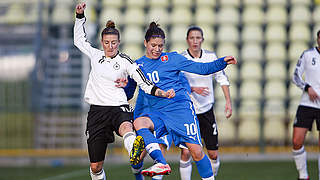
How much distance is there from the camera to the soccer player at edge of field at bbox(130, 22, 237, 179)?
17.1ft

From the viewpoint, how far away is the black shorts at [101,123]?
525cm

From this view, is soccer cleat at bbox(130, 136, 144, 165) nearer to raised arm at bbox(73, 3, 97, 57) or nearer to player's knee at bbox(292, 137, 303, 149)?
raised arm at bbox(73, 3, 97, 57)

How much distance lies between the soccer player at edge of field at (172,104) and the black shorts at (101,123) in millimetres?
182

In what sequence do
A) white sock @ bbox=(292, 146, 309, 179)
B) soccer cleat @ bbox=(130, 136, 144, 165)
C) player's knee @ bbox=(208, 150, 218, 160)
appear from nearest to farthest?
soccer cleat @ bbox=(130, 136, 144, 165), player's knee @ bbox=(208, 150, 218, 160), white sock @ bbox=(292, 146, 309, 179)

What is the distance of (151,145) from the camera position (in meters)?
5.03

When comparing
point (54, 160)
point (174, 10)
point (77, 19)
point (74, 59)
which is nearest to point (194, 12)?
point (174, 10)

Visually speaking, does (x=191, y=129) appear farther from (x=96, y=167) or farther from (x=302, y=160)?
(x=302, y=160)

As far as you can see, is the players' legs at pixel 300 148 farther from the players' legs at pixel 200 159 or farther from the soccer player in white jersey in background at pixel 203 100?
the players' legs at pixel 200 159

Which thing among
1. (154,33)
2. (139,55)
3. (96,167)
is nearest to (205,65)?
(154,33)

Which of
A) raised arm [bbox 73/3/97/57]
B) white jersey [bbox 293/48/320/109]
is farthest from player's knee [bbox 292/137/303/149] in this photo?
raised arm [bbox 73/3/97/57]

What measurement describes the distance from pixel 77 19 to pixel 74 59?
9.38 meters

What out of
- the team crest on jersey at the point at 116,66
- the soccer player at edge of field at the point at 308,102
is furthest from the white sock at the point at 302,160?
the team crest on jersey at the point at 116,66

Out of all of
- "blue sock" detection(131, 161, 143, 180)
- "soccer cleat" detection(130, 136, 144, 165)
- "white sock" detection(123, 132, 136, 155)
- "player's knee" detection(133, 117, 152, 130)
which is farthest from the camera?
"blue sock" detection(131, 161, 143, 180)

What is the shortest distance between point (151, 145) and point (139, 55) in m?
10.1
